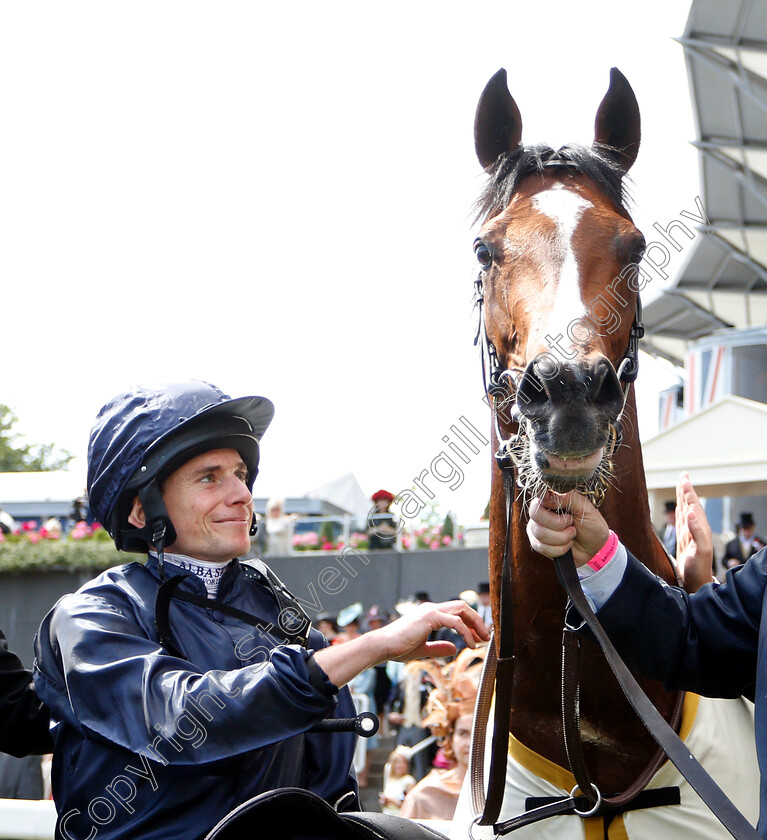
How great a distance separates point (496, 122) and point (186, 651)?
1731 mm

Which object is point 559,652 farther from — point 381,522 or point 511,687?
point 381,522

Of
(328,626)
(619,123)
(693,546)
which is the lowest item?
(328,626)

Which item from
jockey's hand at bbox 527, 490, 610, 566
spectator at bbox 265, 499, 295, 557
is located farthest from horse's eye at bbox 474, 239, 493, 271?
spectator at bbox 265, 499, 295, 557

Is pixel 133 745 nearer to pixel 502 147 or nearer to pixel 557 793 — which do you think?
pixel 557 793

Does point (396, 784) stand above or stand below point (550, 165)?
below

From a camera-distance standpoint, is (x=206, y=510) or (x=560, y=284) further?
(x=206, y=510)

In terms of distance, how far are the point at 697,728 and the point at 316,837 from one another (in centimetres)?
99

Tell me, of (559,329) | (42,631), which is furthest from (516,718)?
(42,631)

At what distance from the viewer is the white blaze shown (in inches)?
79.2

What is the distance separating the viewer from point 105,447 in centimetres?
234

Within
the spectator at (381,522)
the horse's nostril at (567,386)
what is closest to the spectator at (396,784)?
the spectator at (381,522)

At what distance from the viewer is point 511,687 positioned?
223cm

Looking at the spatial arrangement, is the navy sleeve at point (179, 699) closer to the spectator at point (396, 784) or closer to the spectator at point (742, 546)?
the spectator at point (396, 784)

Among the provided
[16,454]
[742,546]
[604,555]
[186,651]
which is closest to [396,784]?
[186,651]
